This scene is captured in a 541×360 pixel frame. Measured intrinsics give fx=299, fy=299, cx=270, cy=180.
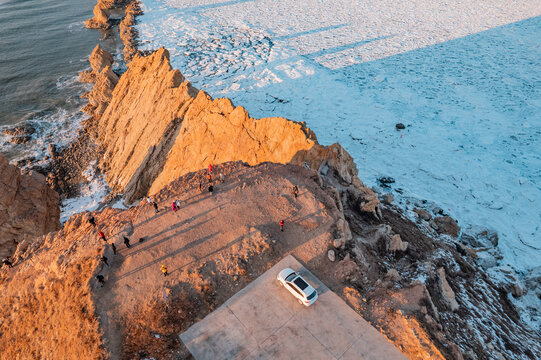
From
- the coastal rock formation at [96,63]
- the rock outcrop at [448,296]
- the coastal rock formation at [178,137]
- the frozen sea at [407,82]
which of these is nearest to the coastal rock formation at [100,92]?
the coastal rock formation at [96,63]

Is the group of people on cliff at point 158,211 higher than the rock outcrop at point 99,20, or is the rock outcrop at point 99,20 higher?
the rock outcrop at point 99,20

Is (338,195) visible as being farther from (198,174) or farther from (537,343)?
(537,343)

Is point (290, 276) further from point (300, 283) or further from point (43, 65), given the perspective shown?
point (43, 65)

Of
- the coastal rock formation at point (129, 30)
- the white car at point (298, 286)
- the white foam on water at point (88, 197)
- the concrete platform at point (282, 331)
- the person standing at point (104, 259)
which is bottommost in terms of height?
the white foam on water at point (88, 197)

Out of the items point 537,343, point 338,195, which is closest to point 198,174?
point 338,195

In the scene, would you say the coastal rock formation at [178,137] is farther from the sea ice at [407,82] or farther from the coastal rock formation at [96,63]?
the coastal rock formation at [96,63]

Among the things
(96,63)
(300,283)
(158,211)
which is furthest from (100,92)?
(300,283)
